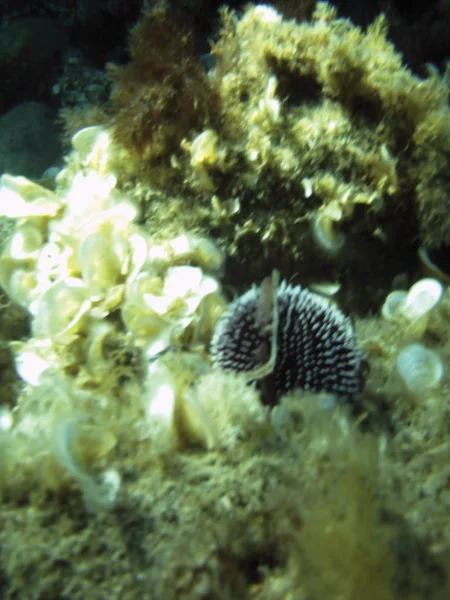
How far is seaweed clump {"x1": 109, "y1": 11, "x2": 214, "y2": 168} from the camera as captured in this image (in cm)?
305

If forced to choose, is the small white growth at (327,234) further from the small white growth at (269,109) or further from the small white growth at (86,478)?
the small white growth at (86,478)

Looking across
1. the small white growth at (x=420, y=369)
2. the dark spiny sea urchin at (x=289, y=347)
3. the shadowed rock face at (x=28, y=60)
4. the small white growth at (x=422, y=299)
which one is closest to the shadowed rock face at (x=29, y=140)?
the shadowed rock face at (x=28, y=60)

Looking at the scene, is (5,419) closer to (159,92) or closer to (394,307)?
(159,92)

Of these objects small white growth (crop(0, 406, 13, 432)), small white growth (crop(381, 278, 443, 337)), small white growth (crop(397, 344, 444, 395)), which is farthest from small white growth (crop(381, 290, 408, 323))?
small white growth (crop(0, 406, 13, 432))

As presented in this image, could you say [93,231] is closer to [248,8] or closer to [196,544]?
[196,544]

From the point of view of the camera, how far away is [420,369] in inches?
96.9

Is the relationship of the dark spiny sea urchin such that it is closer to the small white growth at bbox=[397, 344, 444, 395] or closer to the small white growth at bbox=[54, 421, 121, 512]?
the small white growth at bbox=[397, 344, 444, 395]

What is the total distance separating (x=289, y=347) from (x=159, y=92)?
195 centimetres

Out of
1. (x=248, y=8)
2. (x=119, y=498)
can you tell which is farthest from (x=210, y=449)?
(x=248, y=8)

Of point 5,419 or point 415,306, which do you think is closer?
point 5,419

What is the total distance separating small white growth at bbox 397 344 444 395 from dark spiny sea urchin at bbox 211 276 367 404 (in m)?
0.26

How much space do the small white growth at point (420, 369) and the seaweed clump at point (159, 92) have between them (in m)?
2.01

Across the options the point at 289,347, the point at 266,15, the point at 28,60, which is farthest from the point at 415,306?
the point at 28,60

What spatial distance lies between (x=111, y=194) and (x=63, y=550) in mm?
2189
